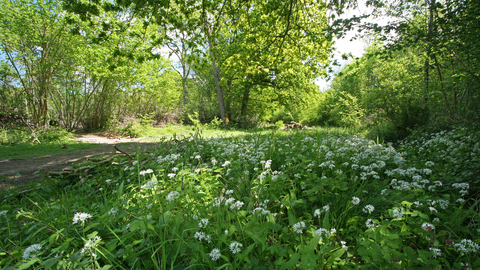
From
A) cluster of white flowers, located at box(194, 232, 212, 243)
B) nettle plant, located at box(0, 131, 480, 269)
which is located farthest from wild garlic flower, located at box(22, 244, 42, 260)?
cluster of white flowers, located at box(194, 232, 212, 243)

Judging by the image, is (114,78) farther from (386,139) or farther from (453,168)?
(453,168)

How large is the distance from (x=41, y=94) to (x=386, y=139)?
1497cm

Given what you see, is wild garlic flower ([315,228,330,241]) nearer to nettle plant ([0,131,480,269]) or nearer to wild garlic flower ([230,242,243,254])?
nettle plant ([0,131,480,269])

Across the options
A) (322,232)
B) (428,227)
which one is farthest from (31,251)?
(428,227)

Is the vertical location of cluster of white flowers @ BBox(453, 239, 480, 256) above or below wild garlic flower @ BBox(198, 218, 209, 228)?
below

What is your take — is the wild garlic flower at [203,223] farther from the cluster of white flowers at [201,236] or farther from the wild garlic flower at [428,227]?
the wild garlic flower at [428,227]

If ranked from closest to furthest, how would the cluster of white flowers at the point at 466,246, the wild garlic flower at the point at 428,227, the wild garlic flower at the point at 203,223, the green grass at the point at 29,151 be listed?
1. the cluster of white flowers at the point at 466,246
2. the wild garlic flower at the point at 428,227
3. the wild garlic flower at the point at 203,223
4. the green grass at the point at 29,151

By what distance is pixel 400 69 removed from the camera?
15.5 meters

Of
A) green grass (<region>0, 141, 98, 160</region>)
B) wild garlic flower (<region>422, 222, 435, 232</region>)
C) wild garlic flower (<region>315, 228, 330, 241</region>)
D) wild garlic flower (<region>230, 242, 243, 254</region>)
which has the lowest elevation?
green grass (<region>0, 141, 98, 160</region>)

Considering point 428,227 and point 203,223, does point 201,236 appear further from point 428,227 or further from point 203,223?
point 428,227

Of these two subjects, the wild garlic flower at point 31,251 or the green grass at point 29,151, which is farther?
the green grass at point 29,151

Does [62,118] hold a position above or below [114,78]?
below

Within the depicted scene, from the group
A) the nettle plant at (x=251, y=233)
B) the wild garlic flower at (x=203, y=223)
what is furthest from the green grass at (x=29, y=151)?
the wild garlic flower at (x=203, y=223)

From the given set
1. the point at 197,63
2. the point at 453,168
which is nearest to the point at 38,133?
the point at 197,63
